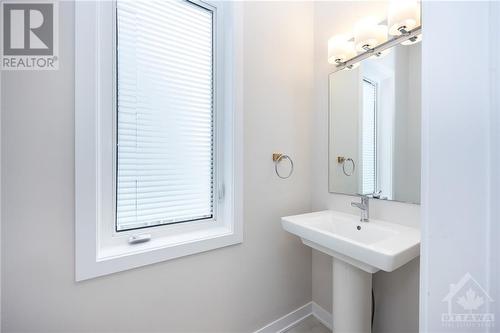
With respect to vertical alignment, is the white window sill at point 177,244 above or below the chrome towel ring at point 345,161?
below

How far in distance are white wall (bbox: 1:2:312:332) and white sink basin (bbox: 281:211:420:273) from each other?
0.28 meters

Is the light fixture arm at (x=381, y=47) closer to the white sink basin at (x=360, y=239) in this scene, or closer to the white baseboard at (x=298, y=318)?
the white sink basin at (x=360, y=239)

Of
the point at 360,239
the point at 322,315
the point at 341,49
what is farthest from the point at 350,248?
the point at 341,49

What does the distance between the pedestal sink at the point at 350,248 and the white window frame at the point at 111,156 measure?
46 cm

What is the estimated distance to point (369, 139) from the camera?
1.39m

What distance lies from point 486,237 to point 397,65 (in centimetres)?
130

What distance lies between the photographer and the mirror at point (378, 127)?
3.88ft

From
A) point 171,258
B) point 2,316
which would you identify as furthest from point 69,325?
point 171,258

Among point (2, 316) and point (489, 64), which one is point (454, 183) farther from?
point (2, 316)

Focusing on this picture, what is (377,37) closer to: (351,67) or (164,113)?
(351,67)

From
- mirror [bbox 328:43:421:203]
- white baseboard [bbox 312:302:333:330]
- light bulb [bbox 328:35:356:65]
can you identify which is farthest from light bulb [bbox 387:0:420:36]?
white baseboard [bbox 312:302:333:330]

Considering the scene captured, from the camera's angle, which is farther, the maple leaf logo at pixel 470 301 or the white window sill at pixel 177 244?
the white window sill at pixel 177 244

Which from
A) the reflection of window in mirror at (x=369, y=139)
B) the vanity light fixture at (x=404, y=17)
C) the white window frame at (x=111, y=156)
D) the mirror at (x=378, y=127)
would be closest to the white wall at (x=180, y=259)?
the white window frame at (x=111, y=156)

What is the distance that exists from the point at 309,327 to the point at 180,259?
45.3 inches
